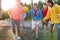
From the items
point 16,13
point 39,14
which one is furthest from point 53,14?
point 16,13

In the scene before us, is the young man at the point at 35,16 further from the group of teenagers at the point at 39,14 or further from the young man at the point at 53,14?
the young man at the point at 53,14

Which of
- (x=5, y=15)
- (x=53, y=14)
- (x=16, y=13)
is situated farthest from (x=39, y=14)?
(x=5, y=15)

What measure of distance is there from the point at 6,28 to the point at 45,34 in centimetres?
55

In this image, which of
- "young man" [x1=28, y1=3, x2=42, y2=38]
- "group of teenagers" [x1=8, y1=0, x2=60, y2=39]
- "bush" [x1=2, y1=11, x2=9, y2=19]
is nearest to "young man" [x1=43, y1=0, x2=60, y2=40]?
"group of teenagers" [x1=8, y1=0, x2=60, y2=39]

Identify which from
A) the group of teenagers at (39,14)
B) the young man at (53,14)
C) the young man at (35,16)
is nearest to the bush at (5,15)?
the group of teenagers at (39,14)

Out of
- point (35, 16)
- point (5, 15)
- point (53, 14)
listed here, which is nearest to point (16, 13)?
point (5, 15)

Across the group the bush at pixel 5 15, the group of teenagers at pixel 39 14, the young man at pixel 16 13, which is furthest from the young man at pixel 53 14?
the bush at pixel 5 15

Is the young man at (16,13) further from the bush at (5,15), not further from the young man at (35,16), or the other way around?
the young man at (35,16)

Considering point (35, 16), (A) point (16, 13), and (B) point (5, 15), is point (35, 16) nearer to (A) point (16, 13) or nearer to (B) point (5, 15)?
(A) point (16, 13)

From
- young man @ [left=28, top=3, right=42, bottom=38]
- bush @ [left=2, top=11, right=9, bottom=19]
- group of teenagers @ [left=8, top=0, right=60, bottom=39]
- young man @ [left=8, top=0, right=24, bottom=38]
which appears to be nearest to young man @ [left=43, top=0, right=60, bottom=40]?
group of teenagers @ [left=8, top=0, right=60, bottom=39]

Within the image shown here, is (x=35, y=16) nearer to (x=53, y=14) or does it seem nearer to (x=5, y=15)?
(x=53, y=14)

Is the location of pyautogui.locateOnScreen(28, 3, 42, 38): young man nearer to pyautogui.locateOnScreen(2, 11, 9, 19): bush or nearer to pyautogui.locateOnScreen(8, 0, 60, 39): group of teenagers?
pyautogui.locateOnScreen(8, 0, 60, 39): group of teenagers

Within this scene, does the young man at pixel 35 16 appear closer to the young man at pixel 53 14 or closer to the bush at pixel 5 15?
the young man at pixel 53 14

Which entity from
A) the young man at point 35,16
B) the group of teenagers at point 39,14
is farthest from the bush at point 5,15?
the young man at point 35,16
